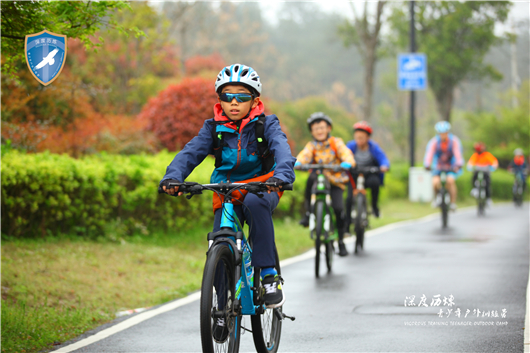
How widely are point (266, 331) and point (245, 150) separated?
129 cm

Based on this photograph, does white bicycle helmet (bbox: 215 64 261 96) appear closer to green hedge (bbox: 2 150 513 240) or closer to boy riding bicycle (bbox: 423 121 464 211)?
green hedge (bbox: 2 150 513 240)

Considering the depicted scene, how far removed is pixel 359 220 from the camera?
33.3 feet

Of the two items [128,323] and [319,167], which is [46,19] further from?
[319,167]

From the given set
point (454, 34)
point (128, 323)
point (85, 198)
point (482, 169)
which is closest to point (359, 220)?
point (85, 198)

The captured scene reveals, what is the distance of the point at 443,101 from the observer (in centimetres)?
3928

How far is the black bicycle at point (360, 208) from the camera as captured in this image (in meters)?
10.2

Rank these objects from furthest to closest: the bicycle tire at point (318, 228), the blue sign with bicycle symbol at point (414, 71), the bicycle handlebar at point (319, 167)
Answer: the blue sign with bicycle symbol at point (414, 71)
the bicycle handlebar at point (319, 167)
the bicycle tire at point (318, 228)

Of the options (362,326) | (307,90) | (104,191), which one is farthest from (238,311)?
(307,90)

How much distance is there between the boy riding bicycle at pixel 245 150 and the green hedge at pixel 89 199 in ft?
11.7

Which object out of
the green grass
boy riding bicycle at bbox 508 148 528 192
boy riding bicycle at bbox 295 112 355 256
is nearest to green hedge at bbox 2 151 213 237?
the green grass

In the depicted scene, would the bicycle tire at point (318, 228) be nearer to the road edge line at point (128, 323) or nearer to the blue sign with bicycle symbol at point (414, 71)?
the road edge line at point (128, 323)

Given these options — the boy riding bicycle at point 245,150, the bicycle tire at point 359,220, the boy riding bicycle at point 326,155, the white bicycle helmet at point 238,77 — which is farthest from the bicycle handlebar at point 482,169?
the white bicycle helmet at point 238,77

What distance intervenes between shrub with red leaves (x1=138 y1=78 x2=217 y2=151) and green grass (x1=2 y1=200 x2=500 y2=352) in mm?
5070

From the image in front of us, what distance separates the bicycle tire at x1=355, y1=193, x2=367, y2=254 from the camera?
10.2 metres
